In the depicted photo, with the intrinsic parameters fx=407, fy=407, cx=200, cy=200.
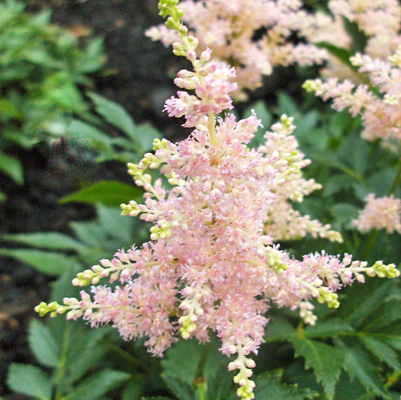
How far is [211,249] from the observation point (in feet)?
3.61

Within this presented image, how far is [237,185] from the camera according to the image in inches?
42.1

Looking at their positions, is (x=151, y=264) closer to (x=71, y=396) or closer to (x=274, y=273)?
(x=274, y=273)

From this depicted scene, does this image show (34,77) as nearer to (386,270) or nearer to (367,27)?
(367,27)

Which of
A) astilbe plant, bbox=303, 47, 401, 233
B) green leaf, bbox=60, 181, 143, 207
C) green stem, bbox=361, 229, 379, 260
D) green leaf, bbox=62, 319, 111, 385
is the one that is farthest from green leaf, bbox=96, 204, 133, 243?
astilbe plant, bbox=303, 47, 401, 233

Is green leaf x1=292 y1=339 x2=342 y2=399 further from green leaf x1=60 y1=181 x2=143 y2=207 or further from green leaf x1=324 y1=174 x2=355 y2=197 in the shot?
green leaf x1=60 y1=181 x2=143 y2=207


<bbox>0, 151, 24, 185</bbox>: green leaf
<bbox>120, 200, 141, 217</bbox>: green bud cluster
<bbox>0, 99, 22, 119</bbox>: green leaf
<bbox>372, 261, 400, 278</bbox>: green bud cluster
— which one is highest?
<bbox>0, 99, 22, 119</bbox>: green leaf

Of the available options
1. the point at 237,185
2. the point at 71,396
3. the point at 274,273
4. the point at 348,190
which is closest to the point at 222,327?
the point at 274,273

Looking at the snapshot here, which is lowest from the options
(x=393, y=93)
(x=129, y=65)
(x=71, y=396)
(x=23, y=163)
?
(x=71, y=396)

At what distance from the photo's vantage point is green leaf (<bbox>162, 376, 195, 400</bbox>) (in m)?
1.39

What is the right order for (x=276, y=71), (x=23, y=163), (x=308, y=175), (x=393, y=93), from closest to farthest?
(x=393, y=93)
(x=308, y=175)
(x=23, y=163)
(x=276, y=71)

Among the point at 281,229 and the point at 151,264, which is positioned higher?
the point at 281,229

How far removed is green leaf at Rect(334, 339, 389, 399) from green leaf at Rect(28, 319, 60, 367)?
117 centimetres

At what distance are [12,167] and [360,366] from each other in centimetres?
287

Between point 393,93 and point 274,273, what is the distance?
81 cm
